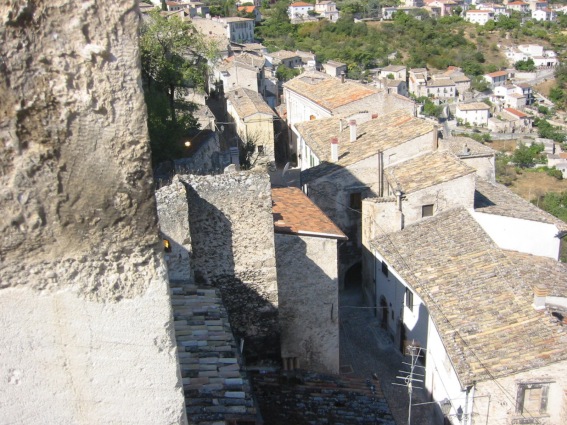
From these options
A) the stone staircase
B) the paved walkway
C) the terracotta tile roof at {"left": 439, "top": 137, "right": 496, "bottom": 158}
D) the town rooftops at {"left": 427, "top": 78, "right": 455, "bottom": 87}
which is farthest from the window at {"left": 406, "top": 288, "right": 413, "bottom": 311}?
the town rooftops at {"left": 427, "top": 78, "right": 455, "bottom": 87}

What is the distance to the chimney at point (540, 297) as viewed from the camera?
13.5m

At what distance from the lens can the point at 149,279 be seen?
2.79m

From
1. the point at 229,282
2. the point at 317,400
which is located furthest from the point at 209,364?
the point at 317,400

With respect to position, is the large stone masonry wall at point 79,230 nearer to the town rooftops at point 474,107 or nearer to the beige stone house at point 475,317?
the beige stone house at point 475,317

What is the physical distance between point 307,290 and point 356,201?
8773 millimetres

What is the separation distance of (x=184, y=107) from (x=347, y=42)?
74421 mm

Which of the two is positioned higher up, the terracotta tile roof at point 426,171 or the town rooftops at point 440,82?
the terracotta tile roof at point 426,171

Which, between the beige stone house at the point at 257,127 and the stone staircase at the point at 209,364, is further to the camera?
the beige stone house at the point at 257,127

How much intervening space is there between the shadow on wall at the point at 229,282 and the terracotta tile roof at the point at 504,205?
9.42 meters

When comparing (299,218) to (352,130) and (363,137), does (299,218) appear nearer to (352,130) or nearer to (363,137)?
(352,130)

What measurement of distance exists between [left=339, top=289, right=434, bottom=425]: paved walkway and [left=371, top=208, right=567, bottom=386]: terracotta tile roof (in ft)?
7.71

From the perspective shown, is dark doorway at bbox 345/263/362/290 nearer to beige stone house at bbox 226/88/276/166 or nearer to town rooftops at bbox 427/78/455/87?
beige stone house at bbox 226/88/276/166

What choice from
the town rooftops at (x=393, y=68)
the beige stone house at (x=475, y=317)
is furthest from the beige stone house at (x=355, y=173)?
the town rooftops at (x=393, y=68)

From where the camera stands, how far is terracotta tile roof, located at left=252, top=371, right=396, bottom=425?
973cm
